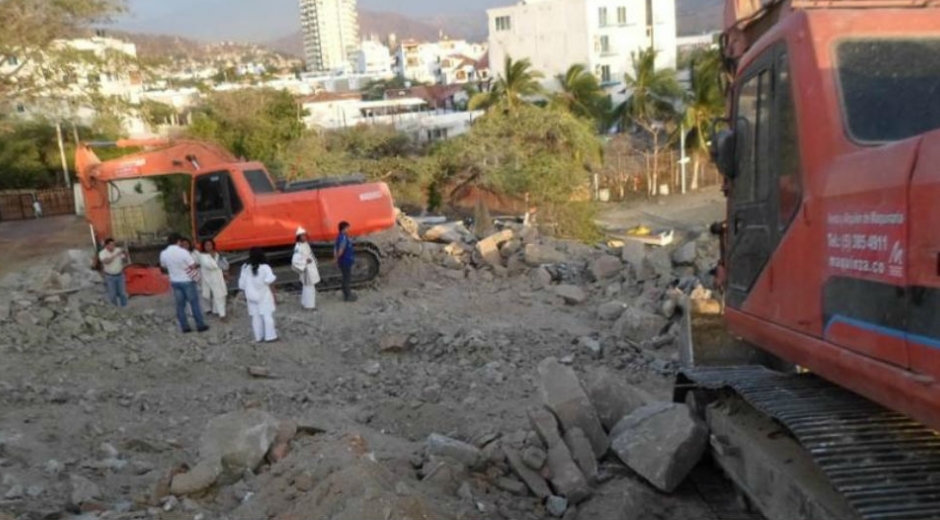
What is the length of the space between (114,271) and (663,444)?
9165 mm

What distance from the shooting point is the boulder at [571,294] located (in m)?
13.0

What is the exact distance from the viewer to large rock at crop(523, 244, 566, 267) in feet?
49.7

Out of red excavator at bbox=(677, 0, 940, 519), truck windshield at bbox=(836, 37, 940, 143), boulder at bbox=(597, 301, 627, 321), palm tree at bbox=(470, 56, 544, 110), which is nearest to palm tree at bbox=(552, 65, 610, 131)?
palm tree at bbox=(470, 56, 544, 110)

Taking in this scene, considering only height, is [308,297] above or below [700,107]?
below

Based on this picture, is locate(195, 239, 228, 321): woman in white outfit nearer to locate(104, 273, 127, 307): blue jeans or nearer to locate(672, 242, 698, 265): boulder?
locate(104, 273, 127, 307): blue jeans

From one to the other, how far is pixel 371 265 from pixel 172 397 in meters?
6.04

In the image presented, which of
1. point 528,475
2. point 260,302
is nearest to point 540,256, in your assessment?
point 260,302

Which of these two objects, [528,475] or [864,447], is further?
[528,475]

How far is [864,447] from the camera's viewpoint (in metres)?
3.54

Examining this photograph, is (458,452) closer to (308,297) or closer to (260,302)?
(260,302)

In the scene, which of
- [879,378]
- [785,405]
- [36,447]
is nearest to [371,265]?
[36,447]

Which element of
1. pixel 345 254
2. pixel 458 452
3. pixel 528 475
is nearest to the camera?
pixel 528 475

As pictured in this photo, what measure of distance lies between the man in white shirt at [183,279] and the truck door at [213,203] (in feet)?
6.67

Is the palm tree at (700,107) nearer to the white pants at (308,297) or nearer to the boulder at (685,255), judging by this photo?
the boulder at (685,255)
